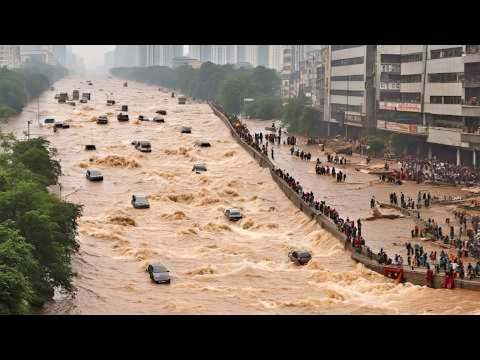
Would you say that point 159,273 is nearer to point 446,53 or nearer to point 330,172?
point 330,172

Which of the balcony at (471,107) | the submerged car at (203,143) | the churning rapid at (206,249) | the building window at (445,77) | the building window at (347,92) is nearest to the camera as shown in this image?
the churning rapid at (206,249)

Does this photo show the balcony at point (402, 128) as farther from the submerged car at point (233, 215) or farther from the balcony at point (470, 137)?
the submerged car at point (233, 215)

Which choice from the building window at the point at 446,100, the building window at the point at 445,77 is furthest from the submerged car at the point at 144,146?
the building window at the point at 445,77

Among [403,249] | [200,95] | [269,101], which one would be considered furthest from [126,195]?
[200,95]

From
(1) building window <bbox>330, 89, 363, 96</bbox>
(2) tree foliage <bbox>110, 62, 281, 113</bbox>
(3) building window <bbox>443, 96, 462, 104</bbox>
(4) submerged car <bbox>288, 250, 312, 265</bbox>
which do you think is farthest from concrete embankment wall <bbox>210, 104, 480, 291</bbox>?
(2) tree foliage <bbox>110, 62, 281, 113</bbox>

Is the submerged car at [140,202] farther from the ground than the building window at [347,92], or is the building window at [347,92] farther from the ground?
the building window at [347,92]
